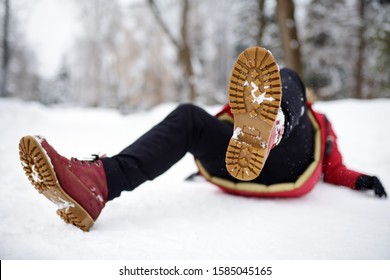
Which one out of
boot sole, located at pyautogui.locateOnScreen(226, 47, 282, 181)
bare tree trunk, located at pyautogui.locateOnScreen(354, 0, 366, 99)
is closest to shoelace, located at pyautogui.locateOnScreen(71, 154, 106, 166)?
boot sole, located at pyautogui.locateOnScreen(226, 47, 282, 181)

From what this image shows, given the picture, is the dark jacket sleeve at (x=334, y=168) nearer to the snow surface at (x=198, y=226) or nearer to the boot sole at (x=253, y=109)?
the snow surface at (x=198, y=226)

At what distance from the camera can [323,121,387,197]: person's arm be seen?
58.6 inches

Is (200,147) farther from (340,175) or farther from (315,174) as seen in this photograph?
(340,175)

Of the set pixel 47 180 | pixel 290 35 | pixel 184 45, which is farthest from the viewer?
pixel 184 45

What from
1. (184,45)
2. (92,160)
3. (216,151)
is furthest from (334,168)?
(184,45)

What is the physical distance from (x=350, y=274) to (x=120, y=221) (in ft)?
2.62

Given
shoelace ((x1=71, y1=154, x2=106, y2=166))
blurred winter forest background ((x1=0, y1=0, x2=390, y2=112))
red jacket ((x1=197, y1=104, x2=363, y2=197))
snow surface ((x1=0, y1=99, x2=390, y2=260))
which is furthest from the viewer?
blurred winter forest background ((x1=0, y1=0, x2=390, y2=112))

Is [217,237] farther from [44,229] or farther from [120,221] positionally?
[44,229]

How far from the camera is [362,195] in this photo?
153cm

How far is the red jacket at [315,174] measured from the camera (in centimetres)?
139

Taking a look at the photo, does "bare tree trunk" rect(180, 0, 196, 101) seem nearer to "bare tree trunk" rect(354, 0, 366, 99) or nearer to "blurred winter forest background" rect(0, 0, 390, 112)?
"blurred winter forest background" rect(0, 0, 390, 112)

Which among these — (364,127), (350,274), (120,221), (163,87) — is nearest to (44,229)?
(120,221)

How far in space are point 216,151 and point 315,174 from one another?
19.7 inches

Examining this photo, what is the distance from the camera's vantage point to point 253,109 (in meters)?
1.05
